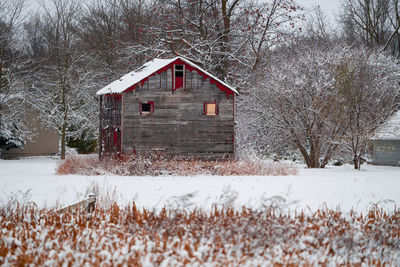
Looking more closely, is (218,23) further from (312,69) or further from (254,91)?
(312,69)

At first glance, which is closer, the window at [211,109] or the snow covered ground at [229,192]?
the snow covered ground at [229,192]

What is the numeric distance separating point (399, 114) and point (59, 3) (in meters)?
26.3

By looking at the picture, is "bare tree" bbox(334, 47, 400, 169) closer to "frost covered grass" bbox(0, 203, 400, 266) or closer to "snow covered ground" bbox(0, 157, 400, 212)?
"snow covered ground" bbox(0, 157, 400, 212)

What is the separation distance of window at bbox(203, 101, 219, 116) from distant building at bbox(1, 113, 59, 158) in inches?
781

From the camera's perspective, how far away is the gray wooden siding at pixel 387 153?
28.2 m

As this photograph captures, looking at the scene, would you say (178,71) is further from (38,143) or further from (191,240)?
(38,143)

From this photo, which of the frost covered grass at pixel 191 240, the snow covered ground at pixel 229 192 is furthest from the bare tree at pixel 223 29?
the frost covered grass at pixel 191 240

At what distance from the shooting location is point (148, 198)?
10414mm

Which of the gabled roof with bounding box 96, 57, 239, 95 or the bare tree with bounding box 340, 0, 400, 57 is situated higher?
the bare tree with bounding box 340, 0, 400, 57

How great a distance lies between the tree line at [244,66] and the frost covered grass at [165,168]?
14.2ft

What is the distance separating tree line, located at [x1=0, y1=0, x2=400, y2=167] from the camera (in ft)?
74.6

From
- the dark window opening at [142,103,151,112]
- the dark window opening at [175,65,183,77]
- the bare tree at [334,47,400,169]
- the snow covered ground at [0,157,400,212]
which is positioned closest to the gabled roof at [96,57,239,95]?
the dark window opening at [175,65,183,77]

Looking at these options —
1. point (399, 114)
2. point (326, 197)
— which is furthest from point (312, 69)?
point (326, 197)

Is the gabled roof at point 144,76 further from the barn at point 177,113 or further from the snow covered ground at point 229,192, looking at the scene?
the snow covered ground at point 229,192
